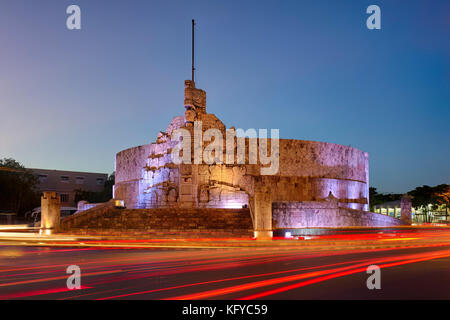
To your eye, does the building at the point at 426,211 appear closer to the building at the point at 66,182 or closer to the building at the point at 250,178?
the building at the point at 250,178

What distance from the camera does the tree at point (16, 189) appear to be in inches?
1779

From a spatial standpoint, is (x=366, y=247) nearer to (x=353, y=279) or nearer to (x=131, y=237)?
(x=353, y=279)

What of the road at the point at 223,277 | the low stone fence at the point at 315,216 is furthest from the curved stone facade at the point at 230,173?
the road at the point at 223,277

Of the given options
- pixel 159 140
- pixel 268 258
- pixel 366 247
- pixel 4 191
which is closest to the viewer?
pixel 268 258

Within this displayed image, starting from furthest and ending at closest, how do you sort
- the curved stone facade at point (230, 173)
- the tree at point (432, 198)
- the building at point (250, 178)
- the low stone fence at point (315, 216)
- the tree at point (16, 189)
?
the tree at point (432, 198), the tree at point (16, 189), the curved stone facade at point (230, 173), the building at point (250, 178), the low stone fence at point (315, 216)

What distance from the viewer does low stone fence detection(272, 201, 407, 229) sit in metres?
21.2

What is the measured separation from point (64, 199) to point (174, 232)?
44105 mm

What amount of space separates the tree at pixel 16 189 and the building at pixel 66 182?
17.7ft

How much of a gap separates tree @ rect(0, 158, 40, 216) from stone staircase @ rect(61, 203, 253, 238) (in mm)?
26700

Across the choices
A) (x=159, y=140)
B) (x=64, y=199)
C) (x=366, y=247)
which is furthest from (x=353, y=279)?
(x=64, y=199)

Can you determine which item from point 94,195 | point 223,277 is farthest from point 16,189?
point 223,277

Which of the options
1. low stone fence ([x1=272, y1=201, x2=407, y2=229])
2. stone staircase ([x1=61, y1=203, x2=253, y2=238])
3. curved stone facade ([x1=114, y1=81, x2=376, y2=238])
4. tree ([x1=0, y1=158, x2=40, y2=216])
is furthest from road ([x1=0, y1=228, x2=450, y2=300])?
tree ([x1=0, y1=158, x2=40, y2=216])
